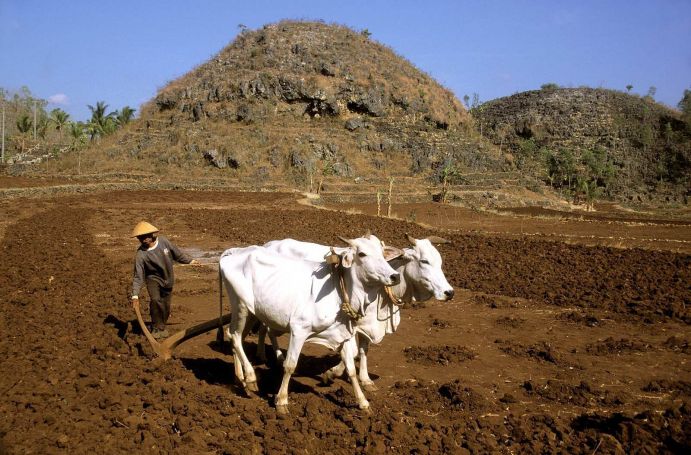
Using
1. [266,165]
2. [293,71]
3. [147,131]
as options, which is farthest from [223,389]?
[293,71]

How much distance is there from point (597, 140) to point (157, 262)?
6896 centimetres

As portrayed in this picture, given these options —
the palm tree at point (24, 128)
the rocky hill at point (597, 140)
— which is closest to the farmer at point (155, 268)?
the rocky hill at point (597, 140)

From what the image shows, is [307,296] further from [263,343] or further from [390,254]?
[263,343]

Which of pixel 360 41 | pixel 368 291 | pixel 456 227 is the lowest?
pixel 456 227

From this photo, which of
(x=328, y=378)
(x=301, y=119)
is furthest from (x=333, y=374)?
(x=301, y=119)

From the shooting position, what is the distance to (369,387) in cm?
662

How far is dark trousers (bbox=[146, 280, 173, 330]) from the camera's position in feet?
25.4

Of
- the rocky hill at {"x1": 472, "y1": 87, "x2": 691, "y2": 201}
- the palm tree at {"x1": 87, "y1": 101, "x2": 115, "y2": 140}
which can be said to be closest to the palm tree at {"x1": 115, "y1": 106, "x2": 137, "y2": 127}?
the palm tree at {"x1": 87, "y1": 101, "x2": 115, "y2": 140}

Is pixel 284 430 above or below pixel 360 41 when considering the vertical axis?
below

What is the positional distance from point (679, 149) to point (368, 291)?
229ft

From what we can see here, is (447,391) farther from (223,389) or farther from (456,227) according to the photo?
(456,227)

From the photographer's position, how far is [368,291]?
20.0ft

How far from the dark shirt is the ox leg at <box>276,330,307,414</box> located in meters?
2.57

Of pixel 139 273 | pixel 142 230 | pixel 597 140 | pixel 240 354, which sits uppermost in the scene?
pixel 597 140
